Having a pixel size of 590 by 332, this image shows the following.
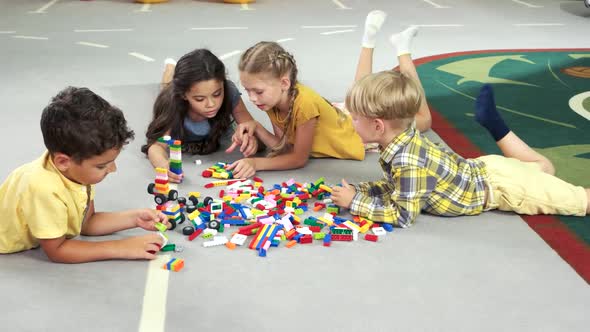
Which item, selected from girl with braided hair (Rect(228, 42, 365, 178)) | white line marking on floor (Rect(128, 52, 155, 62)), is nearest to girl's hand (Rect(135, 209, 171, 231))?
girl with braided hair (Rect(228, 42, 365, 178))

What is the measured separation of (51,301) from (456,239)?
1363 mm

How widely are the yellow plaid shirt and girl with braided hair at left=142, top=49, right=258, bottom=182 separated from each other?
766mm

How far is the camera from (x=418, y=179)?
7.39 ft

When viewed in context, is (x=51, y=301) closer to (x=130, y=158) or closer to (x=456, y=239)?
(x=130, y=158)

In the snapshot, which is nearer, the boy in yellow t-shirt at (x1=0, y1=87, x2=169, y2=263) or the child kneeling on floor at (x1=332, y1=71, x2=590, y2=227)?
the boy in yellow t-shirt at (x1=0, y1=87, x2=169, y2=263)

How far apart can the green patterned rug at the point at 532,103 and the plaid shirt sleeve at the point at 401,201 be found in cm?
45

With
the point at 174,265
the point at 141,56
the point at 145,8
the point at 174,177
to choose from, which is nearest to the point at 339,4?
the point at 145,8

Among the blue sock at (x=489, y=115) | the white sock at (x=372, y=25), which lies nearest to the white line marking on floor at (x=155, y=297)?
the blue sock at (x=489, y=115)

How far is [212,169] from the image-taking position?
9.25 feet

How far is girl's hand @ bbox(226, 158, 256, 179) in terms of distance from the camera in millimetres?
2717

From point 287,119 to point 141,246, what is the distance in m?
0.96

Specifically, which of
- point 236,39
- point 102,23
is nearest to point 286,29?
point 236,39

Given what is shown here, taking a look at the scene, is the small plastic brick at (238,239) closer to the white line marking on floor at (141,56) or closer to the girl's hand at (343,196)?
the girl's hand at (343,196)

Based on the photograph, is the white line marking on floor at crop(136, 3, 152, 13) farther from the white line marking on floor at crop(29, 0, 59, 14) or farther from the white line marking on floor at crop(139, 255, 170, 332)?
the white line marking on floor at crop(139, 255, 170, 332)
